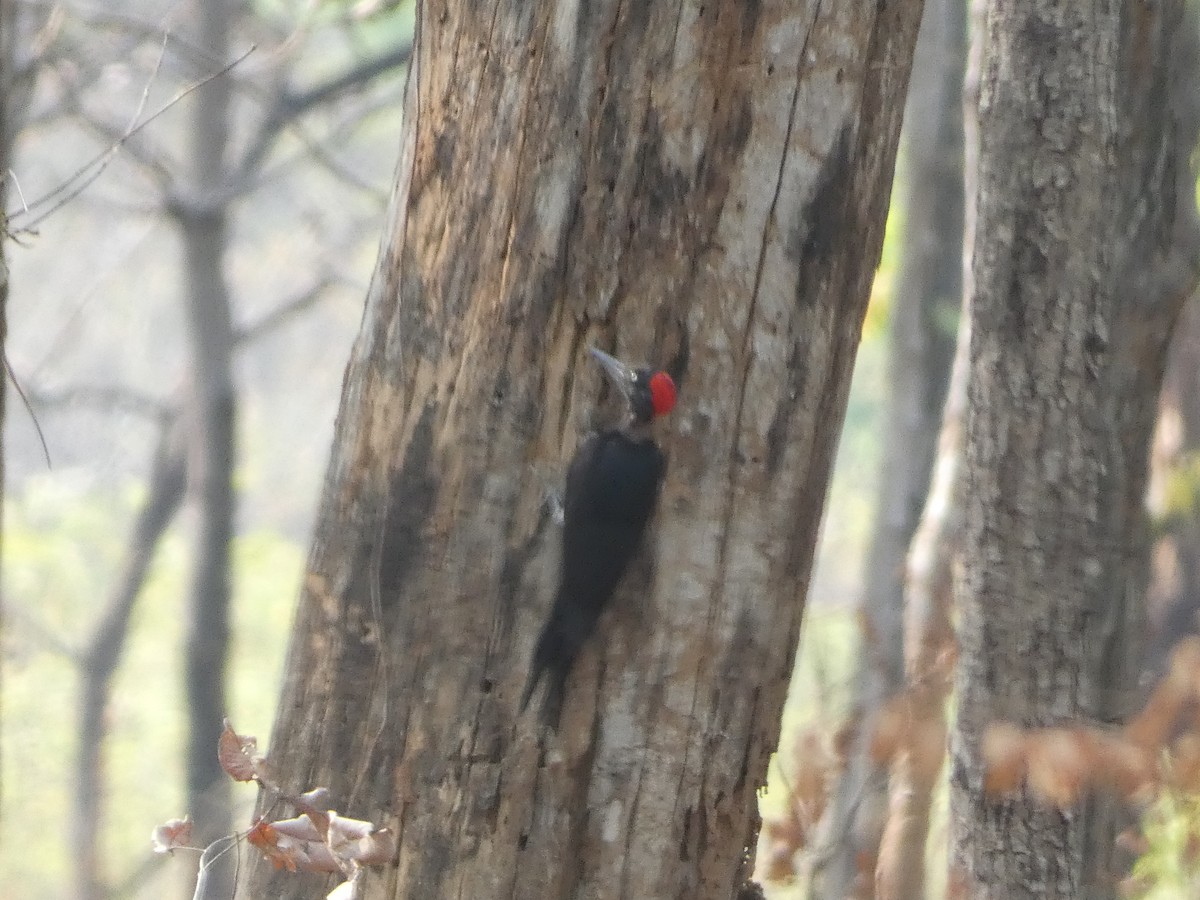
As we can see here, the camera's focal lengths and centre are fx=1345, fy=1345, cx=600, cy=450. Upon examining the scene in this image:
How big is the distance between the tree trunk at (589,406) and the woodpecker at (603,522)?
0.04m

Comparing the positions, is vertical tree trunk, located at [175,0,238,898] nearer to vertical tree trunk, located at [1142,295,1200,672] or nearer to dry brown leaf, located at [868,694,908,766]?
vertical tree trunk, located at [1142,295,1200,672]

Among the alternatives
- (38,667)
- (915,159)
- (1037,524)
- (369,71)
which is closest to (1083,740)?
(1037,524)

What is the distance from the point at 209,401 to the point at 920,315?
5.06 metres

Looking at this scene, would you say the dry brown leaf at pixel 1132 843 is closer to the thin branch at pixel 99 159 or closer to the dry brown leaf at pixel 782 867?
the dry brown leaf at pixel 782 867

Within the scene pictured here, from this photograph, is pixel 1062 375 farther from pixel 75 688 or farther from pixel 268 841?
pixel 75 688

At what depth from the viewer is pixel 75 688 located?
51.9 ft

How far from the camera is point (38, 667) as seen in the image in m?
17.1

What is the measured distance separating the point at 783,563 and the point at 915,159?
13.3 ft

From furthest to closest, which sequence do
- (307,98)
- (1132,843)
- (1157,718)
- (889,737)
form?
(307,98) < (1132,843) < (889,737) < (1157,718)

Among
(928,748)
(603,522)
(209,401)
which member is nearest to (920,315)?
(928,748)

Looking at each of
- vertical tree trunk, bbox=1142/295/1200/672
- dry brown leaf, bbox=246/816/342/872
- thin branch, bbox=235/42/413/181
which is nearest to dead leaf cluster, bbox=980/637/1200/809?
dry brown leaf, bbox=246/816/342/872

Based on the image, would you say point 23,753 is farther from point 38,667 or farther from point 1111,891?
point 1111,891

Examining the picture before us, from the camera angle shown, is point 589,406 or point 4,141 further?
point 4,141

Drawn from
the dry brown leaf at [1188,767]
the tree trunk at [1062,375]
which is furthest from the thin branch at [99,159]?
the dry brown leaf at [1188,767]
